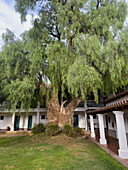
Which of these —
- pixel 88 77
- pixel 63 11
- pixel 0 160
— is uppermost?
pixel 63 11

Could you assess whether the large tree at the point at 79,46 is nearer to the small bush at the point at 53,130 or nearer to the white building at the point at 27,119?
the small bush at the point at 53,130

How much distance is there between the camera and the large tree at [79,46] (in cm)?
762

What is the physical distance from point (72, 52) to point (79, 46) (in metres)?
1.16

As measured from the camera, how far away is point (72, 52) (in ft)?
30.5

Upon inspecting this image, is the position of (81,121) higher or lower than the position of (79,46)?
lower

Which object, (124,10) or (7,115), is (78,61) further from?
(7,115)

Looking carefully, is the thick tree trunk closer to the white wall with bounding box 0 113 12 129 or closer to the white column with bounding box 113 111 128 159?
the white column with bounding box 113 111 128 159

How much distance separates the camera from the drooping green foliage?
7.68 metres

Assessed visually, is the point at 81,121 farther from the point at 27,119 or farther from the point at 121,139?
the point at 121,139

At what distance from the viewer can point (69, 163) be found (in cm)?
524

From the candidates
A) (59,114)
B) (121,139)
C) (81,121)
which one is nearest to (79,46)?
(121,139)

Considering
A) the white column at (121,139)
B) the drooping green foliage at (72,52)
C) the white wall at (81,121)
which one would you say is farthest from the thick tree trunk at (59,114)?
the white wall at (81,121)

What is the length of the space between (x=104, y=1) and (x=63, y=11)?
3.69 meters

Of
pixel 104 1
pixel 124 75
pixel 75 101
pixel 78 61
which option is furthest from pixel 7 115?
pixel 104 1
